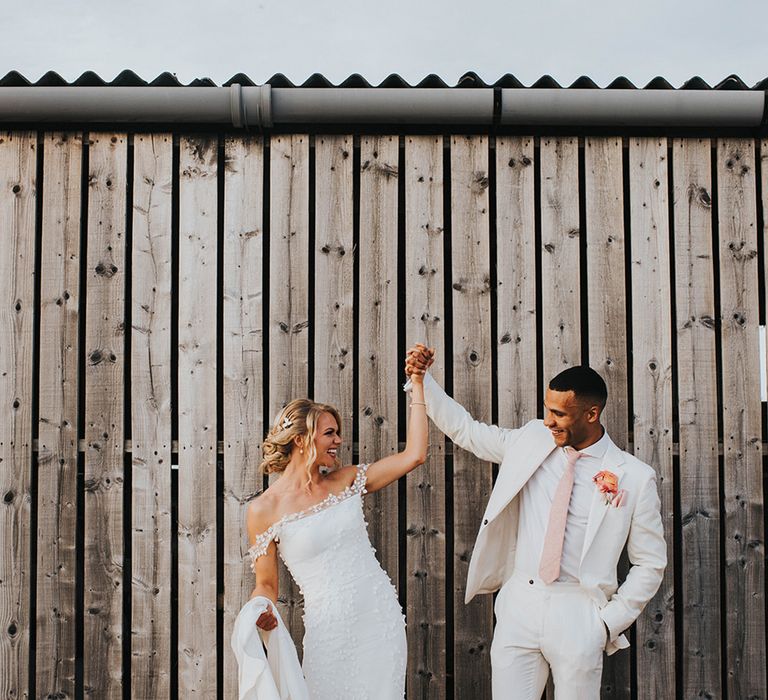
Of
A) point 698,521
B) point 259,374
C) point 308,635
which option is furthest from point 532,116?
point 308,635

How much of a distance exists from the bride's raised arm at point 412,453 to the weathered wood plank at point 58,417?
1885 millimetres

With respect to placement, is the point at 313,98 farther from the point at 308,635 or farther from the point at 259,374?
the point at 308,635

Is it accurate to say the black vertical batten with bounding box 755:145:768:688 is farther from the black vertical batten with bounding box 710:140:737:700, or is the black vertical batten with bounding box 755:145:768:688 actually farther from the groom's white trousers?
the groom's white trousers

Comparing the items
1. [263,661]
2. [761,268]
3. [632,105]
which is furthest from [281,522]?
[761,268]

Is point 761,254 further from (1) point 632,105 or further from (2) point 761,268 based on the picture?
(1) point 632,105

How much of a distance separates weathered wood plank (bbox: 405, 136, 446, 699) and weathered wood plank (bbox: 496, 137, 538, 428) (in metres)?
0.36

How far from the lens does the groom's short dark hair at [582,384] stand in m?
3.92

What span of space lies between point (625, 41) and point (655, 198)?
2.53 m

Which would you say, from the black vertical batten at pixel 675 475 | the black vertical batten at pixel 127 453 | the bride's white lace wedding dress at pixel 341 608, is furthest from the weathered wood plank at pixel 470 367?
the black vertical batten at pixel 127 453

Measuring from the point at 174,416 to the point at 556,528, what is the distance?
92.2 inches

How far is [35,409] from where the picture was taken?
4785mm

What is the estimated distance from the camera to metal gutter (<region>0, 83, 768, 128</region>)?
181 inches

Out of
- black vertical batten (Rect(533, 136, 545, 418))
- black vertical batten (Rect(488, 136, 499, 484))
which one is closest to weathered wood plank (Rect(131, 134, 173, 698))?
black vertical batten (Rect(488, 136, 499, 484))

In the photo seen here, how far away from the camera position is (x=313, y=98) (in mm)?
4617
